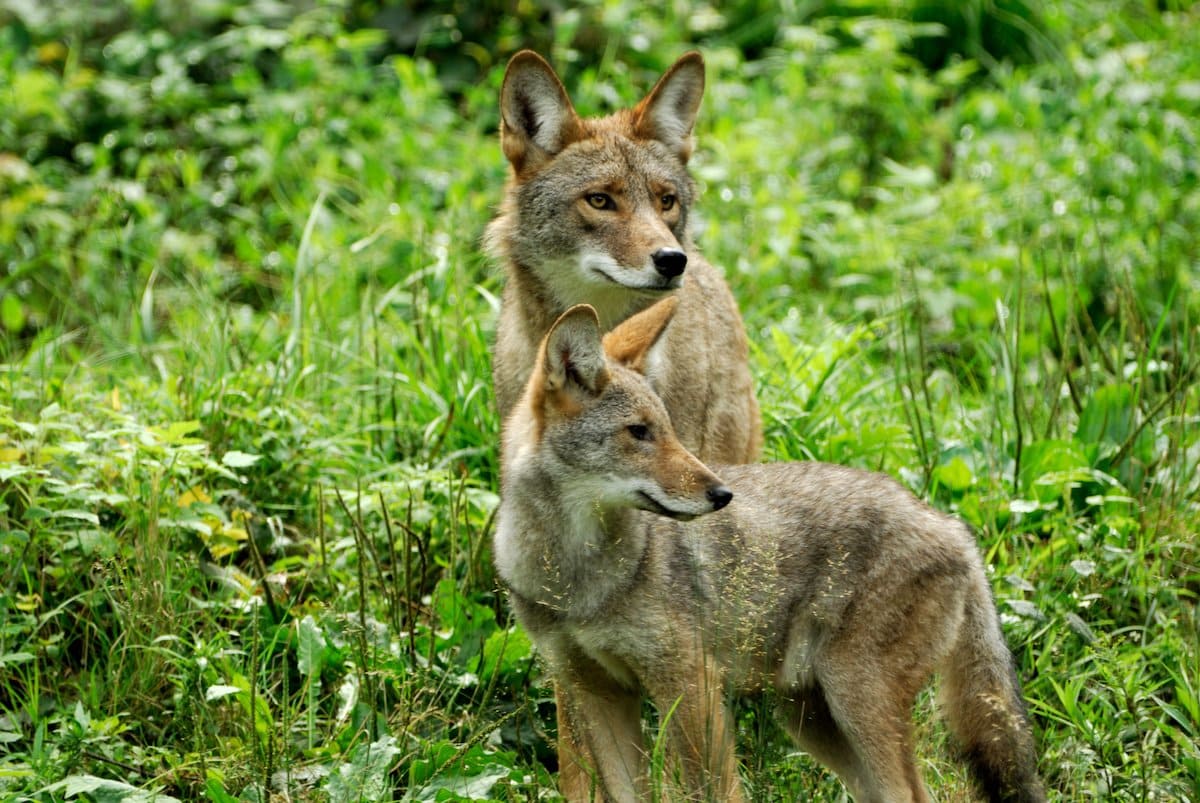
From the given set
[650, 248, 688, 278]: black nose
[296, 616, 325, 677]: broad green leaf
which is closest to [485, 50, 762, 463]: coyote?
[650, 248, 688, 278]: black nose

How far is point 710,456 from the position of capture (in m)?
6.10

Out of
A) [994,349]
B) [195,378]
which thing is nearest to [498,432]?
[195,378]

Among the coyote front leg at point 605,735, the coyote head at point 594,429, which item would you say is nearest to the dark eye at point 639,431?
the coyote head at point 594,429

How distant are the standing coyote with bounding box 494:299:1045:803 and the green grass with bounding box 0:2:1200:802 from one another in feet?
0.74

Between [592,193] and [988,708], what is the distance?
2.41 m

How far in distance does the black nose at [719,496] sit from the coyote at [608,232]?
1234mm

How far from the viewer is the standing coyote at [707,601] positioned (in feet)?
15.2

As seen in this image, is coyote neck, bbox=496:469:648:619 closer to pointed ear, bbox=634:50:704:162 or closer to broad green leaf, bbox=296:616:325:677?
broad green leaf, bbox=296:616:325:677

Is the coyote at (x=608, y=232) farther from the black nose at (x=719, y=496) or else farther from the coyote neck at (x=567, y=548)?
the black nose at (x=719, y=496)

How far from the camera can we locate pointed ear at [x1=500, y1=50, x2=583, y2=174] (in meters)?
5.89

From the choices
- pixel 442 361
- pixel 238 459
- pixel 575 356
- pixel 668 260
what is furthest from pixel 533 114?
pixel 238 459

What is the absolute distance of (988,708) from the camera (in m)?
4.82

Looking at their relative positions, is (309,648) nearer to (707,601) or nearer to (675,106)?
(707,601)

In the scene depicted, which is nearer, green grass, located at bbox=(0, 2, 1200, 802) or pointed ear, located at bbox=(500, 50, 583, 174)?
green grass, located at bbox=(0, 2, 1200, 802)
